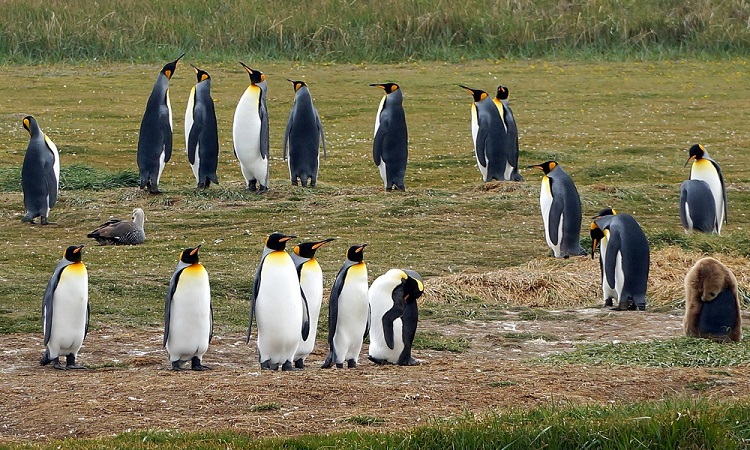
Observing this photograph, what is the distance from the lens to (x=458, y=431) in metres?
5.39

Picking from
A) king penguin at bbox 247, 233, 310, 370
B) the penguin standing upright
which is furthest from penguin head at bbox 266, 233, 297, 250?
the penguin standing upright

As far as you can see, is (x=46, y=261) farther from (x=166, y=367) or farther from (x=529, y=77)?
(x=529, y=77)

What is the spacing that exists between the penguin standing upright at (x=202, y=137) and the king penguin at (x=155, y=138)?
0.30m

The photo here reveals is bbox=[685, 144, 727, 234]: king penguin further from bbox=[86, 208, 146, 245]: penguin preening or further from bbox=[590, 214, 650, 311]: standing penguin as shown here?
bbox=[86, 208, 146, 245]: penguin preening

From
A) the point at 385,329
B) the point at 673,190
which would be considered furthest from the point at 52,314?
the point at 673,190

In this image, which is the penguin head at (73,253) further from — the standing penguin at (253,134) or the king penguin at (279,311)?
the standing penguin at (253,134)

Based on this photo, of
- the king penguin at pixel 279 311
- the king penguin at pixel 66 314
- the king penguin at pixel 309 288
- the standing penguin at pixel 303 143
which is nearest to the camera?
the king penguin at pixel 66 314

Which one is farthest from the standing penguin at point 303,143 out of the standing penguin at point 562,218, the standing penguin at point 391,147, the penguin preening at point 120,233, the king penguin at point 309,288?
the king penguin at point 309,288

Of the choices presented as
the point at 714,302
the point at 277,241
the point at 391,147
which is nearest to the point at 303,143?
the point at 391,147

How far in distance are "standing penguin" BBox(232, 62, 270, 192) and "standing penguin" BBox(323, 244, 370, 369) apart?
268 inches

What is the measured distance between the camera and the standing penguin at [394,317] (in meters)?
8.27

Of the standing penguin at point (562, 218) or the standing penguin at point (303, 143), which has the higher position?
the standing penguin at point (303, 143)

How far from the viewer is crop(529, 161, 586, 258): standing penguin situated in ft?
39.7

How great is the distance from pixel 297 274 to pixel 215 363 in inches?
33.1
